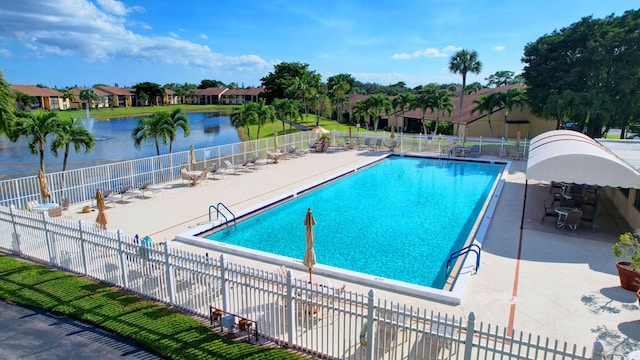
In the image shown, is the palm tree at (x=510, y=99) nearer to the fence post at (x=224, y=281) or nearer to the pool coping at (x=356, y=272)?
the pool coping at (x=356, y=272)

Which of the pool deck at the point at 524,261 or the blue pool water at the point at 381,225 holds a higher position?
the pool deck at the point at 524,261

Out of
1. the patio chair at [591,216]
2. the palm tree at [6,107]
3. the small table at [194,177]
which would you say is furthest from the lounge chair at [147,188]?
the patio chair at [591,216]

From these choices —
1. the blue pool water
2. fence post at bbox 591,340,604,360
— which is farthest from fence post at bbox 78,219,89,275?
fence post at bbox 591,340,604,360

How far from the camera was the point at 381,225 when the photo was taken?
14195 millimetres

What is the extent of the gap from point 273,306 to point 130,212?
9657mm

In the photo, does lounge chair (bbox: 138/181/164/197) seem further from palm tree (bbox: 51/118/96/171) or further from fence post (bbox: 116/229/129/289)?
fence post (bbox: 116/229/129/289)

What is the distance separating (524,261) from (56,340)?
10.1 meters

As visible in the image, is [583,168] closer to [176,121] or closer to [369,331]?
[369,331]

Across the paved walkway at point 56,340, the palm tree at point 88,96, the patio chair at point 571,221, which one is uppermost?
the palm tree at point 88,96

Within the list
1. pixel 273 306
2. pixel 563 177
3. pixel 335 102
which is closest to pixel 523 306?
pixel 273 306

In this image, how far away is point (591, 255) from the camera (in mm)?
10375

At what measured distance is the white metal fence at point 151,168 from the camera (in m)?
13.6

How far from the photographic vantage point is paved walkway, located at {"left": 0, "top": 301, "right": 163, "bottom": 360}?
6.23m

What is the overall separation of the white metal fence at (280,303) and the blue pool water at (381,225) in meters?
3.52
